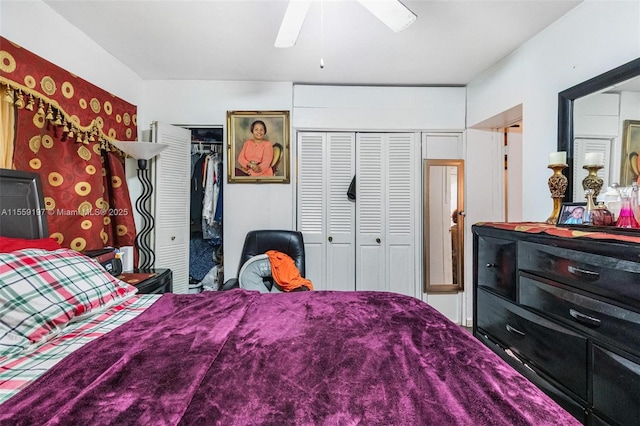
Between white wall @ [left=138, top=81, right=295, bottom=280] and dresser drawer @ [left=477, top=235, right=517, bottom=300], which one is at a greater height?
white wall @ [left=138, top=81, right=295, bottom=280]

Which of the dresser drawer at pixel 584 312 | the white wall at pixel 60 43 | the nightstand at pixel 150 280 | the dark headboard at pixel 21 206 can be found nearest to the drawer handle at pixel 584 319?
the dresser drawer at pixel 584 312

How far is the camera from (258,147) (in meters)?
2.88

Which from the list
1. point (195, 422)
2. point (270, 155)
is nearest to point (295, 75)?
point (270, 155)

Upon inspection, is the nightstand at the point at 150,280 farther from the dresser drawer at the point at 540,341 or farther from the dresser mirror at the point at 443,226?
the dresser mirror at the point at 443,226

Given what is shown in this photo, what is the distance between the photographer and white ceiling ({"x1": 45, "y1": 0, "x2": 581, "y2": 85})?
1762 mm

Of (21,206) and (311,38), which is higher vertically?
(311,38)

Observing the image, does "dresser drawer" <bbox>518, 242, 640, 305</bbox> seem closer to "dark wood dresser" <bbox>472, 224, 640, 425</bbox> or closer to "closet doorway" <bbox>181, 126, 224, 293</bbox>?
"dark wood dresser" <bbox>472, 224, 640, 425</bbox>

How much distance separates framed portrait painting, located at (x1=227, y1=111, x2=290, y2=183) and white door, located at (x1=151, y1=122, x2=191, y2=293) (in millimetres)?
470

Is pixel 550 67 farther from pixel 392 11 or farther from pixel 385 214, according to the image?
pixel 385 214

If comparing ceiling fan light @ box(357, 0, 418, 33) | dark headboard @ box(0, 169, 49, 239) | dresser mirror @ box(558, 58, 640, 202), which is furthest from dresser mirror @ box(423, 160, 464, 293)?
dark headboard @ box(0, 169, 49, 239)

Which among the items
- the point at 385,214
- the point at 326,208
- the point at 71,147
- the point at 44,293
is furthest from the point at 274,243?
the point at 44,293

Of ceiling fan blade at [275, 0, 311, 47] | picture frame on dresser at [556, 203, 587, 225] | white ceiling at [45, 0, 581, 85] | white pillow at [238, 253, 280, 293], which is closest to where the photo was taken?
ceiling fan blade at [275, 0, 311, 47]

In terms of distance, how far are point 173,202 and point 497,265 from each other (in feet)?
9.19

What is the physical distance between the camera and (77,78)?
197 centimetres
